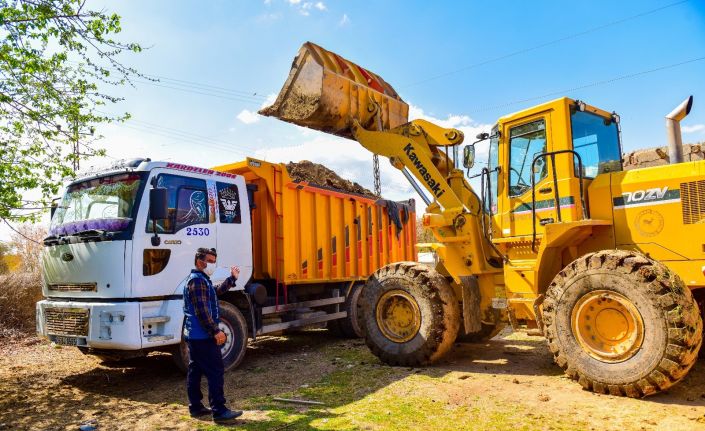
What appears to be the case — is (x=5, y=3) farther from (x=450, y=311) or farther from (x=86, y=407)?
(x=450, y=311)

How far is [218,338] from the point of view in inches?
183

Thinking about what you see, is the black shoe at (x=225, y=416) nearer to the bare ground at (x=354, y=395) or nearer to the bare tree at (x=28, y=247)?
the bare ground at (x=354, y=395)

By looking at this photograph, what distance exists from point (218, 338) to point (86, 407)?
1942 mm

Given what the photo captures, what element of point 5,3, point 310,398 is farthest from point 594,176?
point 5,3

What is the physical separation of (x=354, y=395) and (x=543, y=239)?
109 inches

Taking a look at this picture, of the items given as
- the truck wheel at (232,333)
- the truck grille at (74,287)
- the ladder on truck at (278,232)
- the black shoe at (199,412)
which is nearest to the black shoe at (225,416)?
the black shoe at (199,412)

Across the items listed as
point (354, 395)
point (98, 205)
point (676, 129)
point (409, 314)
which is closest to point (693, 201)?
point (676, 129)

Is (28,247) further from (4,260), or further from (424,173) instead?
(424,173)

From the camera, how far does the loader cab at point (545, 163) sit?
577 centimetres

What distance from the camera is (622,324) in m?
4.88

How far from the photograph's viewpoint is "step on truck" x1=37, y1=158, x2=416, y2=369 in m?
5.75

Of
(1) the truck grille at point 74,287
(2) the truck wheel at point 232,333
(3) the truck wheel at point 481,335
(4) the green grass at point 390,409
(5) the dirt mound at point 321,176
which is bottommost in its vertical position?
(4) the green grass at point 390,409

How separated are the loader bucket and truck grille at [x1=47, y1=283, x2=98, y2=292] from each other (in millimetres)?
3365

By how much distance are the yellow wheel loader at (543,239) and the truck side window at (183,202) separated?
1.71 meters
